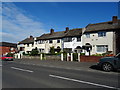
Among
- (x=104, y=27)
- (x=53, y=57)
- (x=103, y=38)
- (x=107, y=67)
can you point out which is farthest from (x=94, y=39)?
(x=107, y=67)

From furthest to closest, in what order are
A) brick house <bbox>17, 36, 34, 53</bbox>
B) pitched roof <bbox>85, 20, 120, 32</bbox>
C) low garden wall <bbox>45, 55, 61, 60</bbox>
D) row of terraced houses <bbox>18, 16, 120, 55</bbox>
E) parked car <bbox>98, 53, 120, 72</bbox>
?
brick house <bbox>17, 36, 34, 53</bbox>, pitched roof <bbox>85, 20, 120, 32</bbox>, row of terraced houses <bbox>18, 16, 120, 55</bbox>, low garden wall <bbox>45, 55, 61, 60</bbox>, parked car <bbox>98, 53, 120, 72</bbox>

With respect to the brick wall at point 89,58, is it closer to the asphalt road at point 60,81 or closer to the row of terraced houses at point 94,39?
the row of terraced houses at point 94,39

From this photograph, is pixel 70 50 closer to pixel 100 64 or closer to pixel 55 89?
pixel 100 64

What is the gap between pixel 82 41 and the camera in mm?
32656

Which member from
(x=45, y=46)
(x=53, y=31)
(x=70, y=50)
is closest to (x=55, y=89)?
(x=70, y=50)

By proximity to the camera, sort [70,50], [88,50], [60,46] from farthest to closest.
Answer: [60,46] < [70,50] < [88,50]

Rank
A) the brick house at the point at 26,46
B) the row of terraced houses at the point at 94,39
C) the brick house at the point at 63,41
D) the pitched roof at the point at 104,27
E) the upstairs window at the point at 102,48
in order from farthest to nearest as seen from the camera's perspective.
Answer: the brick house at the point at 26,46 → the brick house at the point at 63,41 → the upstairs window at the point at 102,48 → the pitched roof at the point at 104,27 → the row of terraced houses at the point at 94,39

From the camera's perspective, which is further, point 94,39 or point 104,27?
point 94,39

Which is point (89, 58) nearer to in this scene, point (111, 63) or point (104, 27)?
point (111, 63)

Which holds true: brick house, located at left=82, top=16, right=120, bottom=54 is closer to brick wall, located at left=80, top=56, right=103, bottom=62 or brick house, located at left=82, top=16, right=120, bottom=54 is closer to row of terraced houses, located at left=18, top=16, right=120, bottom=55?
row of terraced houses, located at left=18, top=16, right=120, bottom=55

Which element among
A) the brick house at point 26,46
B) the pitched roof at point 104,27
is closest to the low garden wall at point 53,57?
the pitched roof at point 104,27

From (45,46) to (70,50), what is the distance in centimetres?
1124

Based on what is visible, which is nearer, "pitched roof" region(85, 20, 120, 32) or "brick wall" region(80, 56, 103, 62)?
"brick wall" region(80, 56, 103, 62)

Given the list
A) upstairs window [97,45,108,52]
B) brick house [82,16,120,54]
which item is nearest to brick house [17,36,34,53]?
brick house [82,16,120,54]
